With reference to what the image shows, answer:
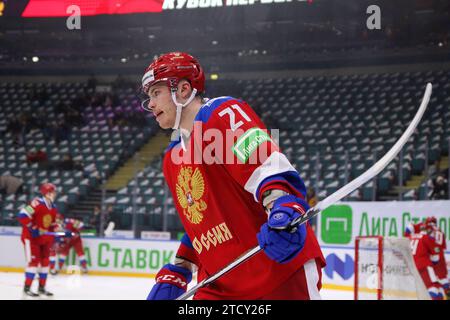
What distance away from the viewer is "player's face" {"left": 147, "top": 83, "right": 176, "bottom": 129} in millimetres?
2111

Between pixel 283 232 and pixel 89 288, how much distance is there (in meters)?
7.28

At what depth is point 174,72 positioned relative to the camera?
213 centimetres

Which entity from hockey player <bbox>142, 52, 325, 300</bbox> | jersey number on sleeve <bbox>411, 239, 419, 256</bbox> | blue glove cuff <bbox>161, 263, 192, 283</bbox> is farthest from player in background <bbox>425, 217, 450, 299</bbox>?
hockey player <bbox>142, 52, 325, 300</bbox>

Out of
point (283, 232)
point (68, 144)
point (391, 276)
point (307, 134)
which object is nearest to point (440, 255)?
point (391, 276)

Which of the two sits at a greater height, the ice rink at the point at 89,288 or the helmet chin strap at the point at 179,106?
the helmet chin strap at the point at 179,106

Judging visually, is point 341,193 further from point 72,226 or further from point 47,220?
point 72,226

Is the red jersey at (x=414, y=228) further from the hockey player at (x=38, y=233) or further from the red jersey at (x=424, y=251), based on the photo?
the hockey player at (x=38, y=233)

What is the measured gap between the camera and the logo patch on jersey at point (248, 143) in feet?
6.01

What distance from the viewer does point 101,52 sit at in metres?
18.7

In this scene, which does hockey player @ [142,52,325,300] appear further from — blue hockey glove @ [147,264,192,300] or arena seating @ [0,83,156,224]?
arena seating @ [0,83,156,224]

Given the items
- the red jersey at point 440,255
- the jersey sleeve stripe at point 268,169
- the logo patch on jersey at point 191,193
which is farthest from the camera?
the red jersey at point 440,255

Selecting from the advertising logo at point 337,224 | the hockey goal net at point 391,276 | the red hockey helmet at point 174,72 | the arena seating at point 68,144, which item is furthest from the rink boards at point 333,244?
the red hockey helmet at point 174,72
